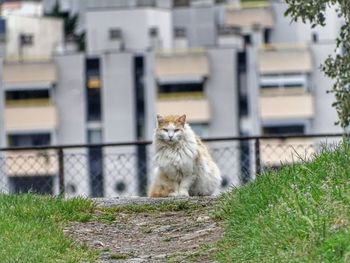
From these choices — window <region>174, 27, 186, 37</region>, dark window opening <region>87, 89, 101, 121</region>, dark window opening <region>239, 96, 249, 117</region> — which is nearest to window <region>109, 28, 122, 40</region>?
dark window opening <region>87, 89, 101, 121</region>

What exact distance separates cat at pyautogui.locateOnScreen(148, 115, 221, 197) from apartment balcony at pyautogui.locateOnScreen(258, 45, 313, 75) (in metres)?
64.0

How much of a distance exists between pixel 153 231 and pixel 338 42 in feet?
19.9

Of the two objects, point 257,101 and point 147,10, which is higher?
point 147,10

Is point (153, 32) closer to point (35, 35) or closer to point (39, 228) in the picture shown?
point (35, 35)

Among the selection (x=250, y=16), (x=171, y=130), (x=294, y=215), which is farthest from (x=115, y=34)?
(x=294, y=215)

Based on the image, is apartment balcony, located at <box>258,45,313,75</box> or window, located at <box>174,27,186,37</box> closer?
apartment balcony, located at <box>258,45,313,75</box>

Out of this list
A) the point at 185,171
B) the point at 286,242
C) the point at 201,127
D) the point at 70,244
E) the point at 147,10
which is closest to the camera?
the point at 286,242

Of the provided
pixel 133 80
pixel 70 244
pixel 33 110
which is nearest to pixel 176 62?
pixel 133 80

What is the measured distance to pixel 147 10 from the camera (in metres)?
86.1

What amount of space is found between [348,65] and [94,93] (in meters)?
65.0

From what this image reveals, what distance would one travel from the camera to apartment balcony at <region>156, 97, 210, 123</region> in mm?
80050

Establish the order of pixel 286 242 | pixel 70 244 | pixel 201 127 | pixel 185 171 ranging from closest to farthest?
pixel 286 242
pixel 70 244
pixel 185 171
pixel 201 127

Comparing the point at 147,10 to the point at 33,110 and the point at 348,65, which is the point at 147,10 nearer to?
the point at 33,110

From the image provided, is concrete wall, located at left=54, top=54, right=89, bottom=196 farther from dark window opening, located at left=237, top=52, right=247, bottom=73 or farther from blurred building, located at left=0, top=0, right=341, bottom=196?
dark window opening, located at left=237, top=52, right=247, bottom=73
